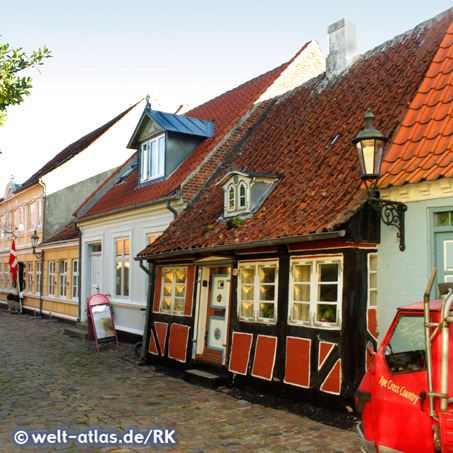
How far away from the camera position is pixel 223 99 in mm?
17078

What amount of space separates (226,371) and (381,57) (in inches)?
281

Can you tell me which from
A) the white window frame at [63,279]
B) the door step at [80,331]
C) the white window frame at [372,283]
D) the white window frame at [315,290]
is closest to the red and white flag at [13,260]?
the white window frame at [63,279]

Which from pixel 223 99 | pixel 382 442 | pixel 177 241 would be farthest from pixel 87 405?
pixel 223 99

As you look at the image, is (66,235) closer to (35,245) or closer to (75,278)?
(75,278)

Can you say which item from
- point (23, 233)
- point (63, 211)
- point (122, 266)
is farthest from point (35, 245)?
point (122, 266)

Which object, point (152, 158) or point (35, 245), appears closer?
point (152, 158)

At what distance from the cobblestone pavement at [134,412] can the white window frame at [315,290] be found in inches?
55.1

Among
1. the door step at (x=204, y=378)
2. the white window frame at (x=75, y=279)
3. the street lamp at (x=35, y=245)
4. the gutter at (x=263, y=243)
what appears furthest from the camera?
the street lamp at (x=35, y=245)

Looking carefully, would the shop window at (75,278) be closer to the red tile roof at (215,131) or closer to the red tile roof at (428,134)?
the red tile roof at (215,131)

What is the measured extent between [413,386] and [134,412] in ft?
15.3

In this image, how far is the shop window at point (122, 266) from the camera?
15523 millimetres

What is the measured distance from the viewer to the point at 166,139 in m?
14.2

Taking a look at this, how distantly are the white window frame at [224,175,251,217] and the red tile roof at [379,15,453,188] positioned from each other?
9.91 ft

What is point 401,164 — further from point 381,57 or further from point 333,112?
point 381,57
